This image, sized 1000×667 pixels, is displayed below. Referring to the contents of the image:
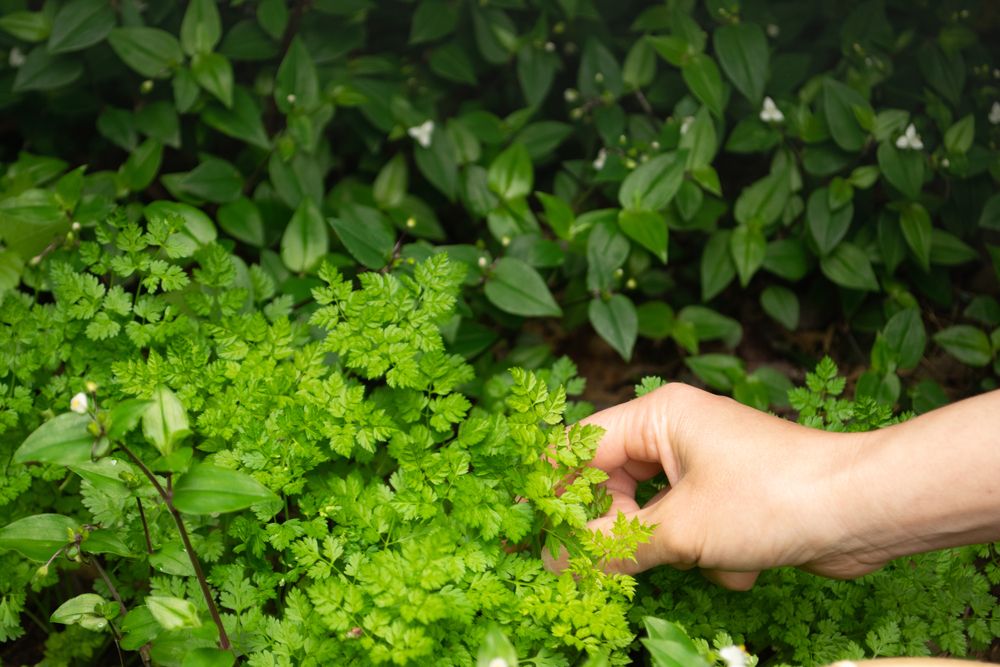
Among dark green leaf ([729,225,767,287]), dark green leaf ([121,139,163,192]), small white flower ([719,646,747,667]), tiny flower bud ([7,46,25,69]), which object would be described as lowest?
dark green leaf ([729,225,767,287])

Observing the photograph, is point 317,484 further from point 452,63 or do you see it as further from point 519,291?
point 452,63

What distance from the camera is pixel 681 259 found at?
234 centimetres

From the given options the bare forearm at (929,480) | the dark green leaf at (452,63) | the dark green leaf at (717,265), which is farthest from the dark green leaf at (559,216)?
the bare forearm at (929,480)

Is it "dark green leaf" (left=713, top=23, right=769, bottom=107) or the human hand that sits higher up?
"dark green leaf" (left=713, top=23, right=769, bottom=107)

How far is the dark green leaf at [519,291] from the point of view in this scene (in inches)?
70.2

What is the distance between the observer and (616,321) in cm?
187

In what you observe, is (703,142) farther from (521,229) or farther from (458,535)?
(458,535)

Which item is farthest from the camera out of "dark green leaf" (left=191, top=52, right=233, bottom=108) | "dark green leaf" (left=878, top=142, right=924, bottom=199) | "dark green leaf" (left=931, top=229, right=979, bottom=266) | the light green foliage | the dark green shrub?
"dark green leaf" (left=931, top=229, right=979, bottom=266)

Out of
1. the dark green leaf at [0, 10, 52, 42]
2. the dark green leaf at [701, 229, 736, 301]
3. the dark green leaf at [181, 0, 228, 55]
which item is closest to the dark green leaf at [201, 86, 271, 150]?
the dark green leaf at [181, 0, 228, 55]

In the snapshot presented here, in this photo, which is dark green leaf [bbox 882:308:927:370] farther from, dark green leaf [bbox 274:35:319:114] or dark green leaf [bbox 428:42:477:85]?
dark green leaf [bbox 274:35:319:114]

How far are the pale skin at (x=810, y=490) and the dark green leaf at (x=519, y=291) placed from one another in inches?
25.9

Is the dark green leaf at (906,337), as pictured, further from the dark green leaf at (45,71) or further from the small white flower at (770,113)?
the dark green leaf at (45,71)

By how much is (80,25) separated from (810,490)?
179 cm

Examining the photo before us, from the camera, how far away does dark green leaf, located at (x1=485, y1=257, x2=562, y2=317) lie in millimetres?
1783
